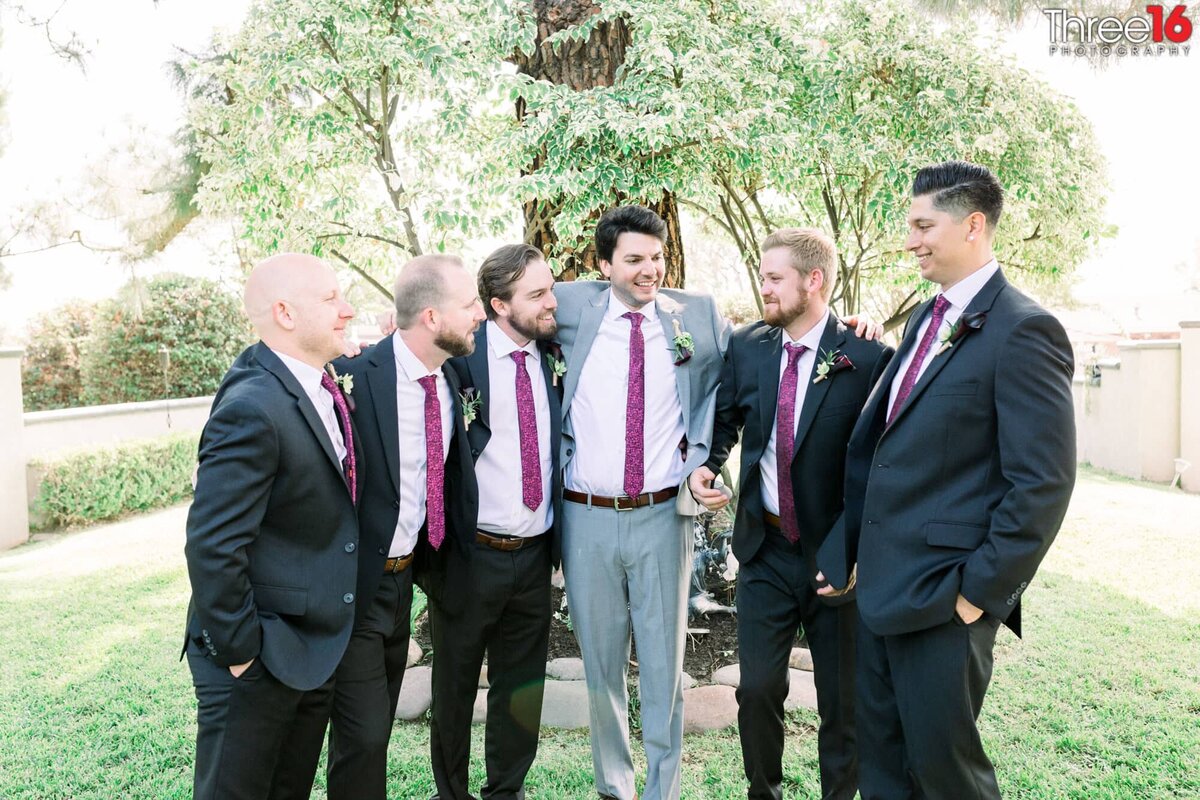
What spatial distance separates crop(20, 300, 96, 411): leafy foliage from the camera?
1558cm

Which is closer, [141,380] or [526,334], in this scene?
[526,334]

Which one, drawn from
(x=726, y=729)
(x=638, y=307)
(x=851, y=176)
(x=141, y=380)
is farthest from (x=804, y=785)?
(x=141, y=380)

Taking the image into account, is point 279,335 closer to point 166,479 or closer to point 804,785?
point 804,785

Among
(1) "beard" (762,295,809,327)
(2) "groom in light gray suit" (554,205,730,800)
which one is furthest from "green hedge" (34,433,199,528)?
(1) "beard" (762,295,809,327)

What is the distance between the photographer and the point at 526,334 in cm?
366

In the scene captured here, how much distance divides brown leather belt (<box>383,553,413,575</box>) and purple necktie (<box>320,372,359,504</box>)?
1.20ft

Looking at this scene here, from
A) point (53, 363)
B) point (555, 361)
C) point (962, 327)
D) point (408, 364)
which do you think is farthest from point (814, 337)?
point (53, 363)

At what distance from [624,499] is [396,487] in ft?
3.15

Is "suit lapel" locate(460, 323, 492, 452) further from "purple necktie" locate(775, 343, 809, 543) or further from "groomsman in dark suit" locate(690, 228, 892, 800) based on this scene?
"purple necktie" locate(775, 343, 809, 543)

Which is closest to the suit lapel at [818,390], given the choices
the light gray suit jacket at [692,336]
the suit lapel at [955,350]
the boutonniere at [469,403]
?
the light gray suit jacket at [692,336]

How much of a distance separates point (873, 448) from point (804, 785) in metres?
1.75

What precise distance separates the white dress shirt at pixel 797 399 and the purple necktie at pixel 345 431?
1.62 m

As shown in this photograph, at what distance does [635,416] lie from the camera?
3.66 m

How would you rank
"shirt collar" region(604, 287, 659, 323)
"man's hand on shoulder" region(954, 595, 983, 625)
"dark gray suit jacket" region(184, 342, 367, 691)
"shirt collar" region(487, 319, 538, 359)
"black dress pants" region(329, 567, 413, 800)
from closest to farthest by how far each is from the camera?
"dark gray suit jacket" region(184, 342, 367, 691) → "man's hand on shoulder" region(954, 595, 983, 625) → "black dress pants" region(329, 567, 413, 800) → "shirt collar" region(487, 319, 538, 359) → "shirt collar" region(604, 287, 659, 323)
